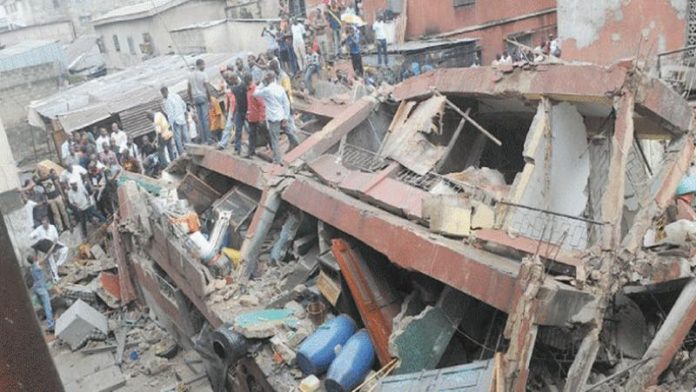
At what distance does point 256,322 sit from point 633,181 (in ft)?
15.0

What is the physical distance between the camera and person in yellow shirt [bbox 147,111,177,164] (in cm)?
1335

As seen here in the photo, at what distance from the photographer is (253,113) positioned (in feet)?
32.2

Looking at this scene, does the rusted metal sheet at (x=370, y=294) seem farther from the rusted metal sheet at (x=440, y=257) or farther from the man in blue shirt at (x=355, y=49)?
the man in blue shirt at (x=355, y=49)

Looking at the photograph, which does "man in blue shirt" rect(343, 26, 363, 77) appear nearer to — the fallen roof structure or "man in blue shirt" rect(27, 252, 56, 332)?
the fallen roof structure

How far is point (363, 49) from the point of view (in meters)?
19.1

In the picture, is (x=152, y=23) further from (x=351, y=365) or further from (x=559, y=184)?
(x=351, y=365)

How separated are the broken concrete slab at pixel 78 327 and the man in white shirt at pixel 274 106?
14.1ft

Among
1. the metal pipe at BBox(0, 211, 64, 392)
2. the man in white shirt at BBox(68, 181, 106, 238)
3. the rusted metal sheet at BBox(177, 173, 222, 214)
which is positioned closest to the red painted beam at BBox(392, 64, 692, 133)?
the rusted metal sheet at BBox(177, 173, 222, 214)

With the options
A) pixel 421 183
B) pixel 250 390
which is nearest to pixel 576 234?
pixel 421 183

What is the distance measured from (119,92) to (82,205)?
352 inches

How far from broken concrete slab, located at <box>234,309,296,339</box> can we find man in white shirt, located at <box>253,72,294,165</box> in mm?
2704

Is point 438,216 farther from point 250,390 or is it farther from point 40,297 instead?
point 40,297

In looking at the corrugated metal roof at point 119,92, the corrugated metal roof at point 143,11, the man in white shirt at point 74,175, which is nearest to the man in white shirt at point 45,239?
the man in white shirt at point 74,175

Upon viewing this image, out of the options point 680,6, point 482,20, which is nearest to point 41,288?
point 680,6
